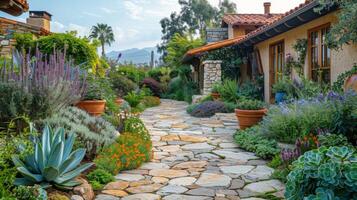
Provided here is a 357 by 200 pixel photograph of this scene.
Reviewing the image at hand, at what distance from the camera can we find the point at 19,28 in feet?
44.4

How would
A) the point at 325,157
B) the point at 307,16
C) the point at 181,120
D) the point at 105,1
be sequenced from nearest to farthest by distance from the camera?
the point at 325,157
the point at 307,16
the point at 105,1
the point at 181,120

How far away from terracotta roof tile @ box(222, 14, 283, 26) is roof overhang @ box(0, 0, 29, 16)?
1286cm

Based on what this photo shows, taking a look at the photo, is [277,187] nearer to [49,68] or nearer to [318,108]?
[318,108]

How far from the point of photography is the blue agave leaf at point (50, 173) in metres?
3.40

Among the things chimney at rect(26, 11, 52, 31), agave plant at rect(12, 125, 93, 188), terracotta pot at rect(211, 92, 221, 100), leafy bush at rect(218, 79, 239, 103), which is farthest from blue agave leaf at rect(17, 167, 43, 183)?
chimney at rect(26, 11, 52, 31)

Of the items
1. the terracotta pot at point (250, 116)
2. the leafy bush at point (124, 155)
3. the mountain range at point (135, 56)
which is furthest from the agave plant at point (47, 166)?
the mountain range at point (135, 56)

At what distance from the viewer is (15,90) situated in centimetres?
466

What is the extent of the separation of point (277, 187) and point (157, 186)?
1460 mm

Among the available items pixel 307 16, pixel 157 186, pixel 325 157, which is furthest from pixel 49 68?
pixel 307 16

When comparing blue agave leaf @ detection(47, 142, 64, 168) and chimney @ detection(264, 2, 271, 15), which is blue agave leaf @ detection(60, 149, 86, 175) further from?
chimney @ detection(264, 2, 271, 15)

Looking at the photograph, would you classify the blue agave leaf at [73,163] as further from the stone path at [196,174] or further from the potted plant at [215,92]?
the potted plant at [215,92]

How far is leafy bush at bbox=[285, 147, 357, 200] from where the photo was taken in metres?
2.25

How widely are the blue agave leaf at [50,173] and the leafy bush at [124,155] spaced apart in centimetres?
104

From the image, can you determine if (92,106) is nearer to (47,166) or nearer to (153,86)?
(47,166)
